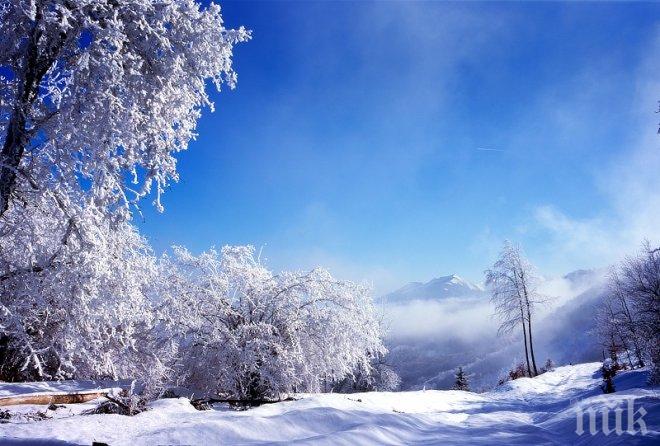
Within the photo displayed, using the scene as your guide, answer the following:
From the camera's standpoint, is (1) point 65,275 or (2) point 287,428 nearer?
(2) point 287,428

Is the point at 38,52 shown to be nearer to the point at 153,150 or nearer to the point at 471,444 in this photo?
the point at 153,150

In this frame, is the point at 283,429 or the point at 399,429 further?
the point at 399,429

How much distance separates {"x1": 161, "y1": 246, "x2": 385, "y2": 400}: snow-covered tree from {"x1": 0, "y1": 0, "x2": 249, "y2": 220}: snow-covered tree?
6.78 metres

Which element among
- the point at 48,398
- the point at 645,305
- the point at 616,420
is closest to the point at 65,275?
the point at 48,398

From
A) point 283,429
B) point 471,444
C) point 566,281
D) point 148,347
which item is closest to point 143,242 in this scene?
point 148,347

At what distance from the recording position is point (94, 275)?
6355 mm

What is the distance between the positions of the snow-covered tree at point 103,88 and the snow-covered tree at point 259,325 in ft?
22.3

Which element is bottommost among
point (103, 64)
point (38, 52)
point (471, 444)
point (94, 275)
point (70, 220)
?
point (471, 444)

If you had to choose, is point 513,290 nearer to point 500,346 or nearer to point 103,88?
point 103,88

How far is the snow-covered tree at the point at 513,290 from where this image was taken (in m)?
27.0

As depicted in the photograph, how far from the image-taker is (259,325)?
11984 millimetres

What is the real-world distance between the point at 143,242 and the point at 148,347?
4075 mm

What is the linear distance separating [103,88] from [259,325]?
8441 mm

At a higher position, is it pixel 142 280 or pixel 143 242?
pixel 143 242
